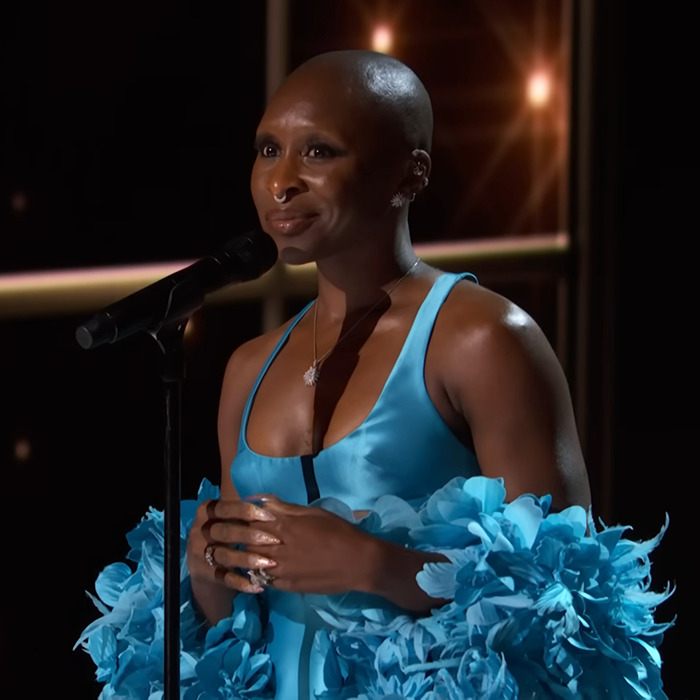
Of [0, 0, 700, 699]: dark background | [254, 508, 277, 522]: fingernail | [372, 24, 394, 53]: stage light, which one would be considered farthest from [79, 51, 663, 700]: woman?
[372, 24, 394, 53]: stage light

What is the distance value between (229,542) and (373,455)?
0.18 m

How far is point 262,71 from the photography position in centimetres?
221

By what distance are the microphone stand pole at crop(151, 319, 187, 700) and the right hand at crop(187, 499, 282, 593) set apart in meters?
0.08

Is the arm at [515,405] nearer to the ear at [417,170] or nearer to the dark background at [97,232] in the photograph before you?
the ear at [417,170]

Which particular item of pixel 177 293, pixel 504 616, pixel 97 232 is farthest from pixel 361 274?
pixel 97 232

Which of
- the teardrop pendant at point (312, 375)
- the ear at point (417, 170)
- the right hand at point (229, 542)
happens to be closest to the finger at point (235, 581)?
the right hand at point (229, 542)

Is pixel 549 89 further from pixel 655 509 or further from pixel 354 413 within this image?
pixel 354 413

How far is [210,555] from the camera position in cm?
136

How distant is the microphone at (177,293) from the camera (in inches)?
46.3

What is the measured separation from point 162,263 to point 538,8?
47.5 inches

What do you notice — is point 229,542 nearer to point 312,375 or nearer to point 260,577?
point 260,577

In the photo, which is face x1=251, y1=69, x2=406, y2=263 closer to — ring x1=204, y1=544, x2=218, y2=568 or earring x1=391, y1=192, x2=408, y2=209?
earring x1=391, y1=192, x2=408, y2=209

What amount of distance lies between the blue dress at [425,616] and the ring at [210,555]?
0.09m

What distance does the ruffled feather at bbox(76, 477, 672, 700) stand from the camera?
1.25m
